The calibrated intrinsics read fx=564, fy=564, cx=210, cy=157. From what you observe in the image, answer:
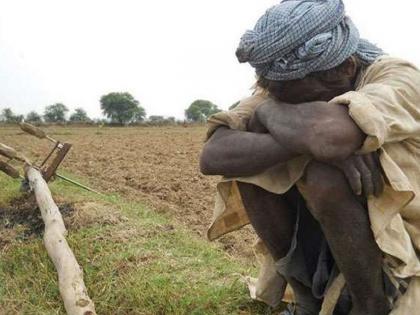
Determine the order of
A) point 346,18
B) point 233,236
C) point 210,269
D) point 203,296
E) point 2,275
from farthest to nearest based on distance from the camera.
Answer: point 233,236
point 2,275
point 210,269
point 203,296
point 346,18

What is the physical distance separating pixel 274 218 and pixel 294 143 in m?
0.47

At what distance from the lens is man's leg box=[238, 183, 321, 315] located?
2.30 m

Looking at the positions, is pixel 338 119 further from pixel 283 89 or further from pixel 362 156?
pixel 283 89

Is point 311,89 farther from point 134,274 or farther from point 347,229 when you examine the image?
point 134,274

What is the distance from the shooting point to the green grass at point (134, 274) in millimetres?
3027

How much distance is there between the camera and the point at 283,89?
2.21 meters

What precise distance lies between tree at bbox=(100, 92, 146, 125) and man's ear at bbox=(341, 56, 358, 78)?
3051 inches

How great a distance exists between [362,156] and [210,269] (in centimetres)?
184

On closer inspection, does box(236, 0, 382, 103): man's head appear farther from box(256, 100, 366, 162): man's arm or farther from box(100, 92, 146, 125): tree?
box(100, 92, 146, 125): tree

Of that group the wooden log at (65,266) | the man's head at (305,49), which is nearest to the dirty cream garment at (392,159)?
the man's head at (305,49)

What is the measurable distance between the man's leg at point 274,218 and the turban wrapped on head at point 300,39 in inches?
18.9

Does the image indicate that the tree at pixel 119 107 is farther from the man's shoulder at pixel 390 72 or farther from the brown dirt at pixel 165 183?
the man's shoulder at pixel 390 72

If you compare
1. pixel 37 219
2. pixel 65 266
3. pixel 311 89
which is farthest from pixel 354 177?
pixel 37 219

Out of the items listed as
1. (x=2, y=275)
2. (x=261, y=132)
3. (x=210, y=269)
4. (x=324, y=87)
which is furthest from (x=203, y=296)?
(x=2, y=275)
